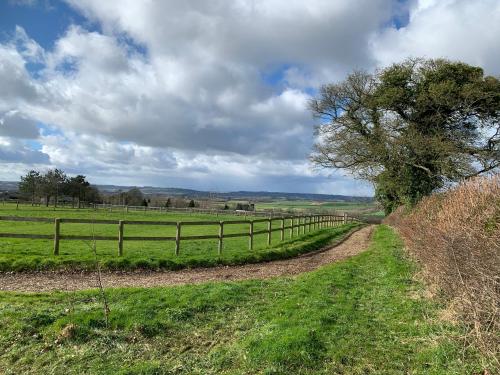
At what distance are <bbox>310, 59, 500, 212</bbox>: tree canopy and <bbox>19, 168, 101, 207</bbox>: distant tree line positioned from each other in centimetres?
6612

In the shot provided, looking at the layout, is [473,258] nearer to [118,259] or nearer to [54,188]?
[118,259]

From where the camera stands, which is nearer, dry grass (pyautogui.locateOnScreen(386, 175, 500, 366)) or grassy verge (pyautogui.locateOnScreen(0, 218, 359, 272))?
dry grass (pyautogui.locateOnScreen(386, 175, 500, 366))

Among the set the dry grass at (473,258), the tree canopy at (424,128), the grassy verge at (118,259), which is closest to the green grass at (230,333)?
the dry grass at (473,258)

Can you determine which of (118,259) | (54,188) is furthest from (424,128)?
(54,188)

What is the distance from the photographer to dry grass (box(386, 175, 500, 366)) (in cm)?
491

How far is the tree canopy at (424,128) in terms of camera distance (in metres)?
26.2

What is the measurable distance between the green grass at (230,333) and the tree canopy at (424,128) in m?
18.5

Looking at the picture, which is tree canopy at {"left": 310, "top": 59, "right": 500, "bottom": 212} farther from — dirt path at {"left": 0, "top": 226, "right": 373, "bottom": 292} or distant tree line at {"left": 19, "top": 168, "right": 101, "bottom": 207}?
distant tree line at {"left": 19, "top": 168, "right": 101, "bottom": 207}

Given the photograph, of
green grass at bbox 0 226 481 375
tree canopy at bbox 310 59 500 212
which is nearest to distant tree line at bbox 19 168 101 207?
tree canopy at bbox 310 59 500 212

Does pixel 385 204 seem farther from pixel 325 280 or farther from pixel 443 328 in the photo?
pixel 443 328

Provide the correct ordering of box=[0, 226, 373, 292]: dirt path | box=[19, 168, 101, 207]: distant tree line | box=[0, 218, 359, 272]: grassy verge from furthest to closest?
box=[19, 168, 101, 207]: distant tree line → box=[0, 218, 359, 272]: grassy verge → box=[0, 226, 373, 292]: dirt path

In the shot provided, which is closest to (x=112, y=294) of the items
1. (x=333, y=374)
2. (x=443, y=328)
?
(x=333, y=374)

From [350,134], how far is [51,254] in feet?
85.5

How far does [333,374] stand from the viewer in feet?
17.5
